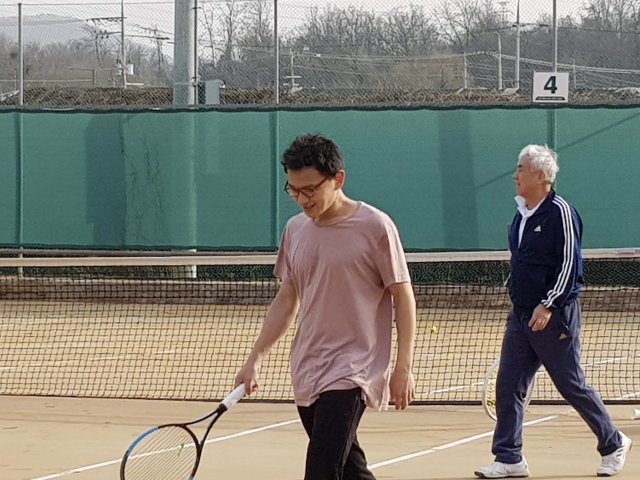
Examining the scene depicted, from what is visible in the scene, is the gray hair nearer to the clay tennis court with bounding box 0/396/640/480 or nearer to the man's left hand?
the man's left hand

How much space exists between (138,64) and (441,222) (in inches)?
285

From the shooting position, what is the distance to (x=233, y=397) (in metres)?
4.84

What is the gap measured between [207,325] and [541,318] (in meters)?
9.19

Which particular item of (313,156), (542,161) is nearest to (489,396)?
(542,161)

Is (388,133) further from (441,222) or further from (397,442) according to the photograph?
(397,442)

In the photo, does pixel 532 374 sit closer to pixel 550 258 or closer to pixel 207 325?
pixel 550 258

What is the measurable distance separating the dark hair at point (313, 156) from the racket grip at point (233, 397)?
0.77 meters

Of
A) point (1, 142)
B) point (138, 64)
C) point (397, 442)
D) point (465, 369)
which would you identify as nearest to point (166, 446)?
point (397, 442)

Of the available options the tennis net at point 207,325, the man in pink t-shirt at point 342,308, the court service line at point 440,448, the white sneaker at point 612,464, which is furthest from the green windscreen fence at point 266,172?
the man in pink t-shirt at point 342,308

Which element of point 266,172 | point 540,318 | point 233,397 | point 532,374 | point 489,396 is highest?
point 266,172

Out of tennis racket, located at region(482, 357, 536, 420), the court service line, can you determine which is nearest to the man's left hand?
the court service line

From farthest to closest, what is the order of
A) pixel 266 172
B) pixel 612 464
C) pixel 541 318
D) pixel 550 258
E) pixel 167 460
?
pixel 266 172, pixel 612 464, pixel 550 258, pixel 541 318, pixel 167 460

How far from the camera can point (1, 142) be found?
64.1 ft

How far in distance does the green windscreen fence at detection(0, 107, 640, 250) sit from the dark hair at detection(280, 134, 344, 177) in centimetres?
1306
